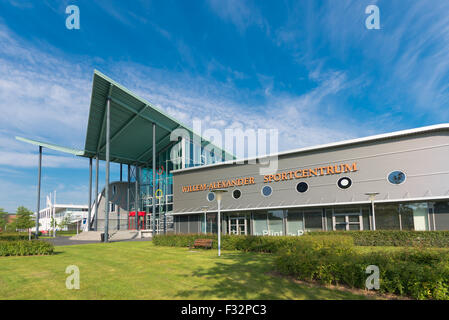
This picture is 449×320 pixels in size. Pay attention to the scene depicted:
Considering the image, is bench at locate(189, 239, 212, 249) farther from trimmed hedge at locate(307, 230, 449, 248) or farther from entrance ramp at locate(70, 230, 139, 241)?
entrance ramp at locate(70, 230, 139, 241)

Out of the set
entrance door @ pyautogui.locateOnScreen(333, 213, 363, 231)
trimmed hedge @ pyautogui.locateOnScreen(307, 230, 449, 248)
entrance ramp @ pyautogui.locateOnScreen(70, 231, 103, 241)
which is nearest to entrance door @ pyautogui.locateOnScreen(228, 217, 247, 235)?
entrance door @ pyautogui.locateOnScreen(333, 213, 363, 231)

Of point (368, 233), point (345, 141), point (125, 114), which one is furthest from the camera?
point (125, 114)

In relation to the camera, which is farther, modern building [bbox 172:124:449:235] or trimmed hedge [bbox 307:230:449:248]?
modern building [bbox 172:124:449:235]

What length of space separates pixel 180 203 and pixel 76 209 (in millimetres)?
84137

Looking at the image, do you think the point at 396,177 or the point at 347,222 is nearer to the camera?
the point at 396,177

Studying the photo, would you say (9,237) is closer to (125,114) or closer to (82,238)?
(82,238)

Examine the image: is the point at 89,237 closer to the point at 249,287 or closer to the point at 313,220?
the point at 313,220

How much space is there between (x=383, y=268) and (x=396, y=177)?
13.9 meters

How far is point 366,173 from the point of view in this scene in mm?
19500

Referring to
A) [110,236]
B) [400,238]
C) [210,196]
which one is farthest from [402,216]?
[110,236]

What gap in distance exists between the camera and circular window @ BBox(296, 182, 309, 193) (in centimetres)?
2183

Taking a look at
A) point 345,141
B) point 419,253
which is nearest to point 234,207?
point 345,141

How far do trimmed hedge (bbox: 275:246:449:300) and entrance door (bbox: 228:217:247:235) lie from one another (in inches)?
617
